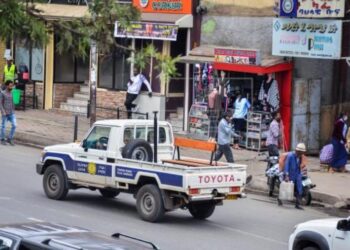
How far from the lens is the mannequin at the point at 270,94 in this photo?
26469 mm

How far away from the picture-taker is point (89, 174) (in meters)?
17.7

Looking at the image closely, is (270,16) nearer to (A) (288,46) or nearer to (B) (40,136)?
(A) (288,46)

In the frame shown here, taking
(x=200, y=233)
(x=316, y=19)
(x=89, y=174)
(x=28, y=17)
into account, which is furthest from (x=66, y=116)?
(x=28, y=17)

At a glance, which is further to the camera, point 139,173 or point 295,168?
point 295,168

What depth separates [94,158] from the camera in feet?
57.7

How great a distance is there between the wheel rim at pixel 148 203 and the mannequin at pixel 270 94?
10515 mm

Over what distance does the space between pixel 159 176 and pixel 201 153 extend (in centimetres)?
1008

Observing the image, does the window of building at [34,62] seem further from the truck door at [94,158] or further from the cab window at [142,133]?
the cab window at [142,133]

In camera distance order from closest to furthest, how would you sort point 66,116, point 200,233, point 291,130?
point 200,233
point 291,130
point 66,116

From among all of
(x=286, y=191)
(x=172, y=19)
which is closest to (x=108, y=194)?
(x=286, y=191)

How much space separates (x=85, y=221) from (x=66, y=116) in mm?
17046

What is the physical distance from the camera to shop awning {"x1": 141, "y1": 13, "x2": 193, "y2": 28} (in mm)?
28500

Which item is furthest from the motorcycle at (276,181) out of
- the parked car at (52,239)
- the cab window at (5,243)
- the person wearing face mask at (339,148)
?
the cab window at (5,243)

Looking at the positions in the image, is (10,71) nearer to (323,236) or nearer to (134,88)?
(134,88)
